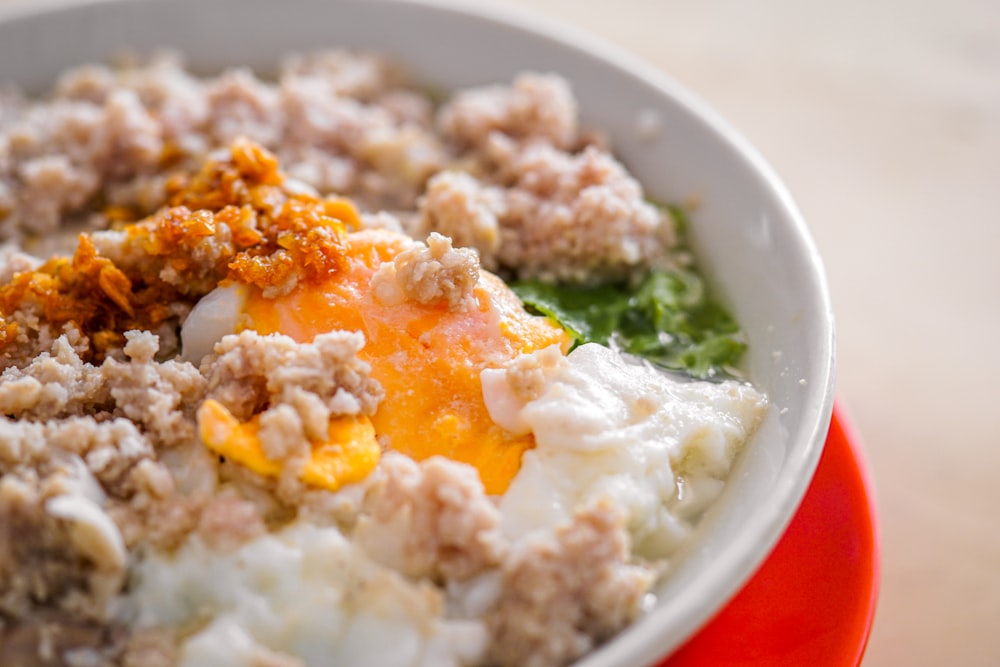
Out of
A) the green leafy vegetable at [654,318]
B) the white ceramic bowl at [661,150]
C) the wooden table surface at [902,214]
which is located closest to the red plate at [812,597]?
the white ceramic bowl at [661,150]

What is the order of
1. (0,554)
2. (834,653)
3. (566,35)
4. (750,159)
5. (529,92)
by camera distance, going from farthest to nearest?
(566,35), (529,92), (750,159), (834,653), (0,554)

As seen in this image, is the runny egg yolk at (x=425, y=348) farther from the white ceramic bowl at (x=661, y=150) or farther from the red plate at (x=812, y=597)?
the red plate at (x=812, y=597)

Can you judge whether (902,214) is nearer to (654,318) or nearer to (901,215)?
(901,215)

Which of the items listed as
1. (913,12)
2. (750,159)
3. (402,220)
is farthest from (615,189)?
(913,12)

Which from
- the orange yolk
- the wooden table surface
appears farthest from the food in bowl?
the wooden table surface

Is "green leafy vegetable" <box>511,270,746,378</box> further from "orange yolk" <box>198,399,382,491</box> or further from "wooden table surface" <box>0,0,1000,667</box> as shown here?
"wooden table surface" <box>0,0,1000,667</box>

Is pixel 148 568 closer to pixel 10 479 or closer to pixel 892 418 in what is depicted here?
pixel 10 479

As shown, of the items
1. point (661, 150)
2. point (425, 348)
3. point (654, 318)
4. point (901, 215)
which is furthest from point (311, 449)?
point (901, 215)
